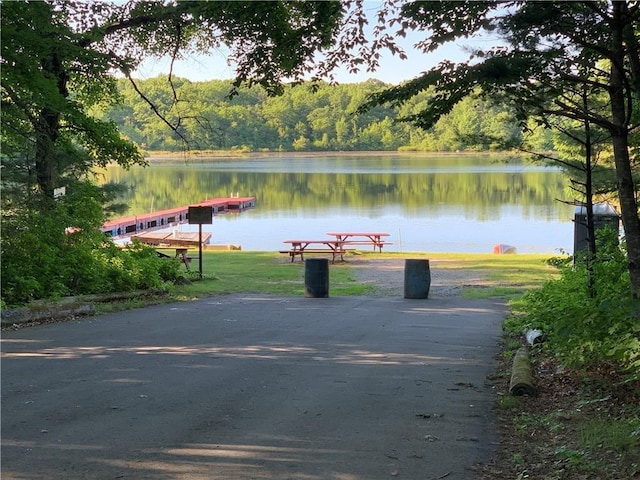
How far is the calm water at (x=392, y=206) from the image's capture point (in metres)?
36.5

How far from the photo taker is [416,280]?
15.1 m

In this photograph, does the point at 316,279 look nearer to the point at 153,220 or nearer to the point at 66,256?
the point at 66,256

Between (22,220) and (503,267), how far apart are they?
14653 mm

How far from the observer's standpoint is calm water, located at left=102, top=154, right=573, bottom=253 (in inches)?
1437

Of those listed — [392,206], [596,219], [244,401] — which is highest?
[392,206]

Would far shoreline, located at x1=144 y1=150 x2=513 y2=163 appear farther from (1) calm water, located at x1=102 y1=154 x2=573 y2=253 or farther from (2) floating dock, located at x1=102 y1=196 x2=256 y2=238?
(2) floating dock, located at x1=102 y1=196 x2=256 y2=238

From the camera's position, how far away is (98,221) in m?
14.5

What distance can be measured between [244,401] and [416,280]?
31.6ft

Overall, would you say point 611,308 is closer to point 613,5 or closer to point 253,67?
point 613,5

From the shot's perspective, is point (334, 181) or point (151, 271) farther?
point (334, 181)

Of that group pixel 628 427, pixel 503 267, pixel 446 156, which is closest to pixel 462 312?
pixel 628 427

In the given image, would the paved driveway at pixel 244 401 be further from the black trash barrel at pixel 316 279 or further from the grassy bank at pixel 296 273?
the grassy bank at pixel 296 273

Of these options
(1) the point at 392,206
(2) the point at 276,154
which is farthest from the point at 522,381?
(2) the point at 276,154

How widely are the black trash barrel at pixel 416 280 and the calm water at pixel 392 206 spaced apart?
8.21ft
